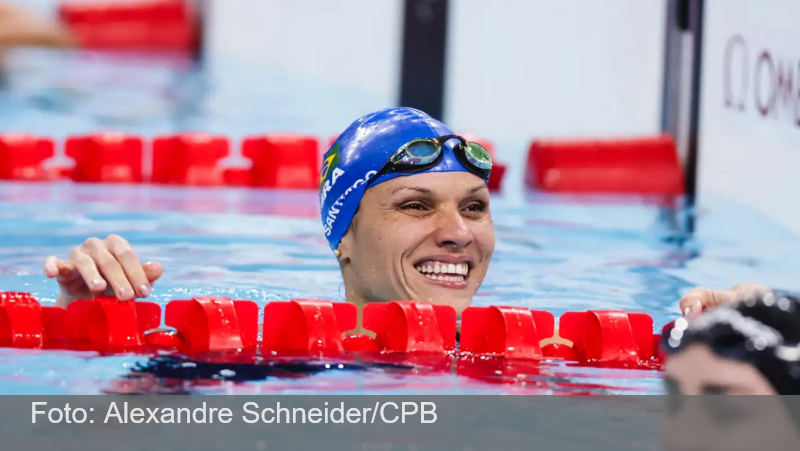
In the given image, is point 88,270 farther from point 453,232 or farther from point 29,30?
point 29,30

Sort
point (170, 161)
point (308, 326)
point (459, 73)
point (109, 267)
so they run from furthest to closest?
1. point (459, 73)
2. point (170, 161)
3. point (308, 326)
4. point (109, 267)

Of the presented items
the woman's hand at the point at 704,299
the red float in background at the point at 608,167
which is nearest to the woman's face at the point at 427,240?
the woman's hand at the point at 704,299

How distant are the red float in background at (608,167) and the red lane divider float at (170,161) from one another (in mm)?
518

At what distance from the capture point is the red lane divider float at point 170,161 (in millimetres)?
9344

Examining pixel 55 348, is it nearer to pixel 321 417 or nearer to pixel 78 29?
pixel 321 417

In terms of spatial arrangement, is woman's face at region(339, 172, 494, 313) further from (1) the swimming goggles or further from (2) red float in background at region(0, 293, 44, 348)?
(2) red float in background at region(0, 293, 44, 348)

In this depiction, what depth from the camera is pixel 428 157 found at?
3666 mm

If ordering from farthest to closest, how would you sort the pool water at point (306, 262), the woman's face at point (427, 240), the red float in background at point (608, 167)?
1. the red float in background at point (608, 167)
2. the woman's face at point (427, 240)
3. the pool water at point (306, 262)

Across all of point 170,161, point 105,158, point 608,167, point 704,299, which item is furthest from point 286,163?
point 704,299

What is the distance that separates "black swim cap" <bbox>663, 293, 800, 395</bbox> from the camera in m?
1.69

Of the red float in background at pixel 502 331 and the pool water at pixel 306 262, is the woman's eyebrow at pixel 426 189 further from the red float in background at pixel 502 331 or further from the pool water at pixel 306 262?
the pool water at pixel 306 262

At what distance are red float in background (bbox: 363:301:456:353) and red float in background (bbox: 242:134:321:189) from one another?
5875 mm

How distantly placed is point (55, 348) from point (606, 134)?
28.5ft

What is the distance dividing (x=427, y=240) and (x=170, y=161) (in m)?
6.29
